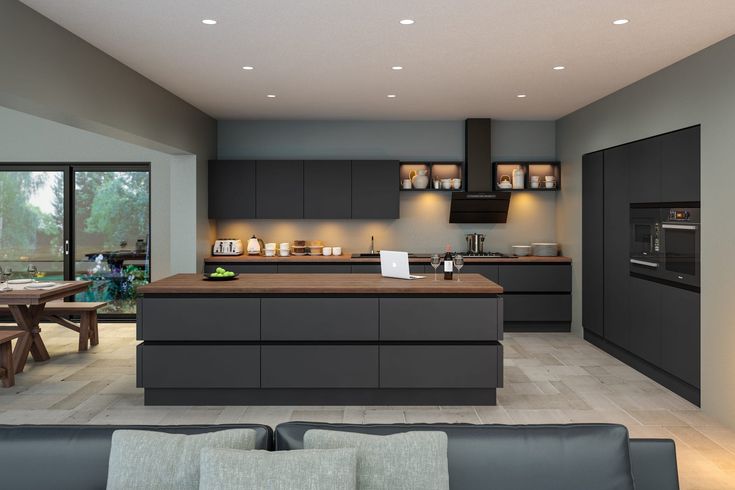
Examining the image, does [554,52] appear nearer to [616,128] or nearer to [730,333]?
[616,128]

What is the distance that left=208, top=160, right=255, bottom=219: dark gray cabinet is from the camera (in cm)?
799

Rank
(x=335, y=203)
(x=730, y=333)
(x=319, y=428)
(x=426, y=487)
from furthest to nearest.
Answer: (x=335, y=203) < (x=730, y=333) < (x=319, y=428) < (x=426, y=487)

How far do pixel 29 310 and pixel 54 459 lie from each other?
16.2 ft

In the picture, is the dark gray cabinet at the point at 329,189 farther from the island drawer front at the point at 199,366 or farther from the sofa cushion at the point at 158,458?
the sofa cushion at the point at 158,458

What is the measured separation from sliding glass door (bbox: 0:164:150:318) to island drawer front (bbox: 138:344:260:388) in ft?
12.6

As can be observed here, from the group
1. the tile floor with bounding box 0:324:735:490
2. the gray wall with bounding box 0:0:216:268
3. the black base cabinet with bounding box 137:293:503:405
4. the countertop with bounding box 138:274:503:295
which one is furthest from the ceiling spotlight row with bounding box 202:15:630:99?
the tile floor with bounding box 0:324:735:490

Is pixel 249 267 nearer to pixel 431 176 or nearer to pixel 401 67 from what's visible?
pixel 431 176

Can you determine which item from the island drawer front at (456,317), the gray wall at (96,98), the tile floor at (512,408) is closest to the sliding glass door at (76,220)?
the gray wall at (96,98)

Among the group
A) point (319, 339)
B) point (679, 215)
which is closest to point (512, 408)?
point (319, 339)

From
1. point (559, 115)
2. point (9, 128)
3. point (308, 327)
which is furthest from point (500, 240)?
point (9, 128)

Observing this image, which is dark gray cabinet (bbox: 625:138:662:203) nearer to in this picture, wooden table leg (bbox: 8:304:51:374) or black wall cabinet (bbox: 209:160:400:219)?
black wall cabinet (bbox: 209:160:400:219)

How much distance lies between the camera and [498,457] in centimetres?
191

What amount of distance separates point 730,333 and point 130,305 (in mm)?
7082

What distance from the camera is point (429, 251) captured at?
8.45 meters
